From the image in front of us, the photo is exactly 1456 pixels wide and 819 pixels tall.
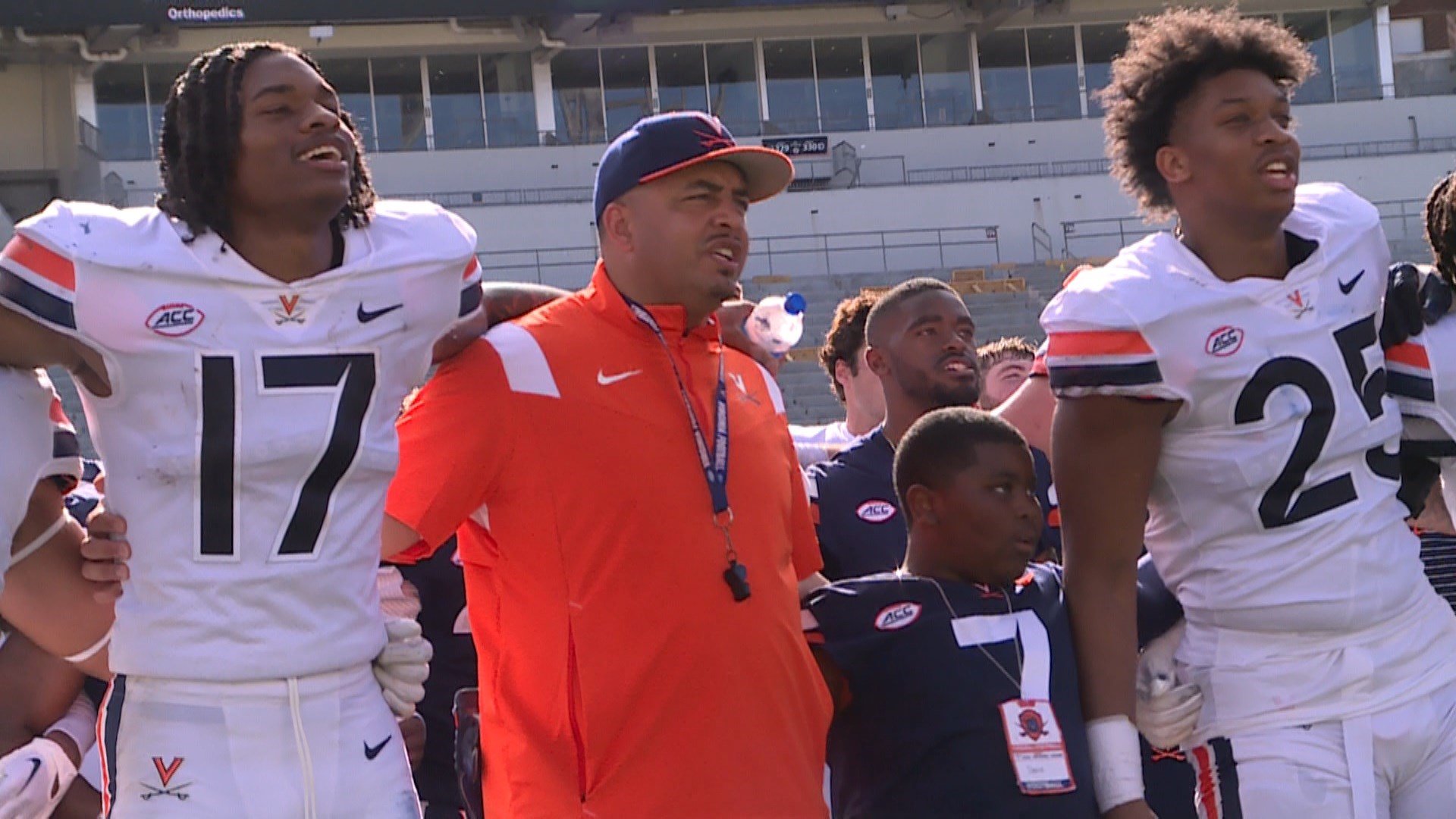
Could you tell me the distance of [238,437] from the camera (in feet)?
8.77

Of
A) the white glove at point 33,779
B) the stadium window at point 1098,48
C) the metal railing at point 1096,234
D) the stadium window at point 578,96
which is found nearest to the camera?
the white glove at point 33,779

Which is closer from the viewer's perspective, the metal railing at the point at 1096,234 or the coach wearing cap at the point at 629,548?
the coach wearing cap at the point at 629,548

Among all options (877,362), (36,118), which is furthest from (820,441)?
(36,118)

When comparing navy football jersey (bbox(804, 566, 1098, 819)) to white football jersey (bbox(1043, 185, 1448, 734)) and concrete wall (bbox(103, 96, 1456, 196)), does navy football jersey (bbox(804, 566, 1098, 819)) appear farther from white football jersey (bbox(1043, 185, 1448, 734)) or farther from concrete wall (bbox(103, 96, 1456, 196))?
concrete wall (bbox(103, 96, 1456, 196))

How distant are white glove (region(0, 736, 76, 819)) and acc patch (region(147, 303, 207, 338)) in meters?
1.34

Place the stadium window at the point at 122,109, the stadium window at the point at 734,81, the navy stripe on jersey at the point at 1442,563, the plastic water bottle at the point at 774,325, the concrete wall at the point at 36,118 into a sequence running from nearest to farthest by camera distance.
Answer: the plastic water bottle at the point at 774,325
the navy stripe on jersey at the point at 1442,563
the concrete wall at the point at 36,118
the stadium window at the point at 122,109
the stadium window at the point at 734,81

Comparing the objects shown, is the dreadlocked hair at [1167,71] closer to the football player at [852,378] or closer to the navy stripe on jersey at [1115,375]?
the navy stripe on jersey at [1115,375]

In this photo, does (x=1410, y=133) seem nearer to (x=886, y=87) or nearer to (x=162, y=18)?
(x=886, y=87)

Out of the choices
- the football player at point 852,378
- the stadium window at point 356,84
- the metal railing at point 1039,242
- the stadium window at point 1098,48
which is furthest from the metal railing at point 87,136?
the football player at point 852,378

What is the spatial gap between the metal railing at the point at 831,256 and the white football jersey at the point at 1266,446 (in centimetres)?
2130

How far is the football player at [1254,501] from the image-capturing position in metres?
2.99

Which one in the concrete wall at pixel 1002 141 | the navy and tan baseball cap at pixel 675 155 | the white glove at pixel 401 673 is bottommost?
the white glove at pixel 401 673

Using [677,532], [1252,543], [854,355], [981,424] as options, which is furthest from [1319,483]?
[854,355]

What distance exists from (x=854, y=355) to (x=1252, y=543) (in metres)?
2.67
